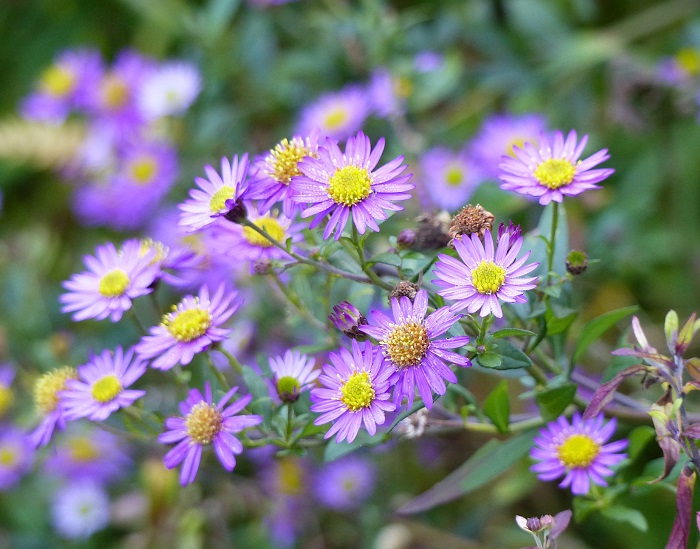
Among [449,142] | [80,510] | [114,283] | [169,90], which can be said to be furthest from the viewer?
[169,90]

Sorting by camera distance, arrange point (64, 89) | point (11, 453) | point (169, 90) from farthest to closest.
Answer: point (64, 89) → point (169, 90) → point (11, 453)

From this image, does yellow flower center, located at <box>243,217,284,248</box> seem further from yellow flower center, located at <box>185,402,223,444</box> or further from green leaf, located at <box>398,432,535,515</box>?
green leaf, located at <box>398,432,535,515</box>

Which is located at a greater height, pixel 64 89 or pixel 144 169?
pixel 64 89

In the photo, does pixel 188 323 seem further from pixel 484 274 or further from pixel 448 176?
pixel 448 176

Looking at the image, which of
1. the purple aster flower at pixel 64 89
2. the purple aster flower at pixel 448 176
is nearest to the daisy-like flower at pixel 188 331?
the purple aster flower at pixel 448 176

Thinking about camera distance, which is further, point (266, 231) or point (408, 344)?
point (266, 231)

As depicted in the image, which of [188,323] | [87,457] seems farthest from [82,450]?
[188,323]
